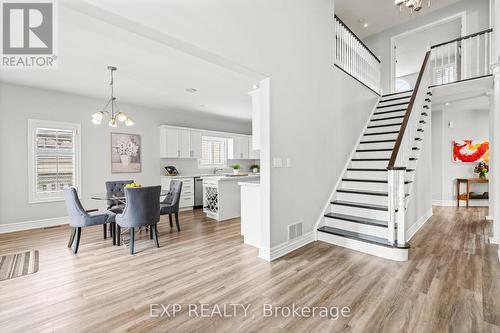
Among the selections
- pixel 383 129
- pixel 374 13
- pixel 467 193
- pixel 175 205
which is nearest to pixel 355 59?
pixel 383 129

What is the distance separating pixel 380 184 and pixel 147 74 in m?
4.55

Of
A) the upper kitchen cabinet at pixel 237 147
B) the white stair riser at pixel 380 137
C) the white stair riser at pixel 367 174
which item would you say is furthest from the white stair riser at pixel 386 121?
the upper kitchen cabinet at pixel 237 147

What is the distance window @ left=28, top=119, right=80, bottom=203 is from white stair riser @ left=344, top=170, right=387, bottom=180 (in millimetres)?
6021

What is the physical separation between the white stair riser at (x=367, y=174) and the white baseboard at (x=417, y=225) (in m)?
0.94

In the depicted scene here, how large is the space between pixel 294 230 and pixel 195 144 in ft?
15.9

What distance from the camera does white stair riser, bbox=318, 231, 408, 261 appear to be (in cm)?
295

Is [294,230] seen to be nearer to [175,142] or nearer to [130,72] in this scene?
[130,72]

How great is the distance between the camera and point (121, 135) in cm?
600

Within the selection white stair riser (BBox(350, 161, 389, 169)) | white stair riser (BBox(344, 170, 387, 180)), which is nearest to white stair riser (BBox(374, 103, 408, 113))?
white stair riser (BBox(350, 161, 389, 169))

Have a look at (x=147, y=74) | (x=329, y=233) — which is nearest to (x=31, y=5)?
(x=147, y=74)

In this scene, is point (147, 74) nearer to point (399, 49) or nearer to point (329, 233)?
point (329, 233)

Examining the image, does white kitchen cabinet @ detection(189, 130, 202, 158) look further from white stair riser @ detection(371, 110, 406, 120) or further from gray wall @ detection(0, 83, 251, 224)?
white stair riser @ detection(371, 110, 406, 120)

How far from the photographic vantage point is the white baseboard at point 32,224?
179 inches

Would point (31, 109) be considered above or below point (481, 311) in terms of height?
above
